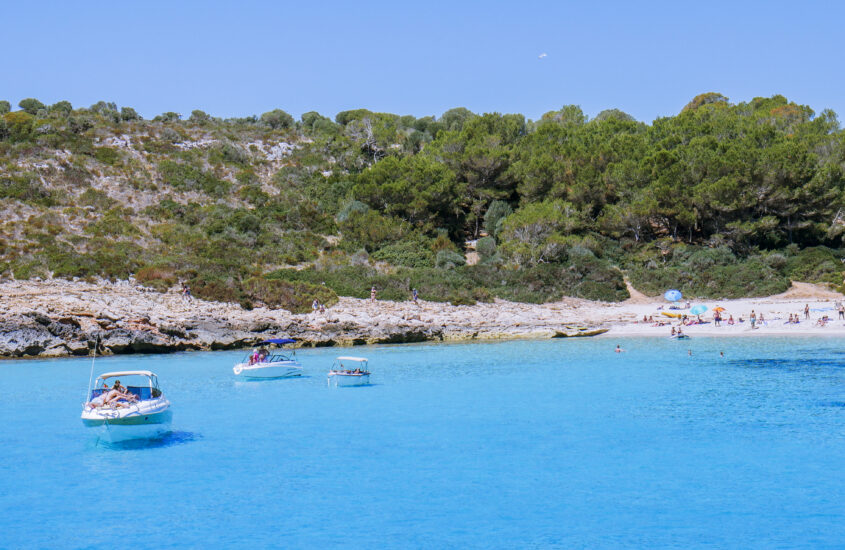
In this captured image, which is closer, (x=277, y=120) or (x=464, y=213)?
(x=464, y=213)

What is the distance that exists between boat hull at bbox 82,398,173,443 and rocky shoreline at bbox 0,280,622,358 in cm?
1755

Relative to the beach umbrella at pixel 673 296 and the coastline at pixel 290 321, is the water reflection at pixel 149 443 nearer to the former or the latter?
the coastline at pixel 290 321

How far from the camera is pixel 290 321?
1505 inches

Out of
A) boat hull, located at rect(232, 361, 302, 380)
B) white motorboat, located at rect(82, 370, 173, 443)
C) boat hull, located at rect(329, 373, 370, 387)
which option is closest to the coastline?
boat hull, located at rect(232, 361, 302, 380)

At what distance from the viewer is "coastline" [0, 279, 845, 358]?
34250mm

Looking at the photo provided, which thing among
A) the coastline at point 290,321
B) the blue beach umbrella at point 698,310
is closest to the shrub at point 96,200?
the coastline at point 290,321

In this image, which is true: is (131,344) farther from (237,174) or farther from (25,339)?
(237,174)

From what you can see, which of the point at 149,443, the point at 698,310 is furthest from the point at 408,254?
the point at 149,443

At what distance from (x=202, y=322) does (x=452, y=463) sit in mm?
23323

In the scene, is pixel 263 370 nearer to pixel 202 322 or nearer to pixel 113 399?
pixel 202 322

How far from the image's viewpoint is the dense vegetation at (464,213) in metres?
46.6

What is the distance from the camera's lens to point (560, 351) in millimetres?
34656

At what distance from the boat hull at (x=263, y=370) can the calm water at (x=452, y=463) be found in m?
0.84

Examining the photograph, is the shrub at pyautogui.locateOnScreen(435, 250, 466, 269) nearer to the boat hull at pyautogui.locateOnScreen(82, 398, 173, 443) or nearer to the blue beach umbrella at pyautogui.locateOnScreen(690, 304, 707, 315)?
the blue beach umbrella at pyautogui.locateOnScreen(690, 304, 707, 315)
